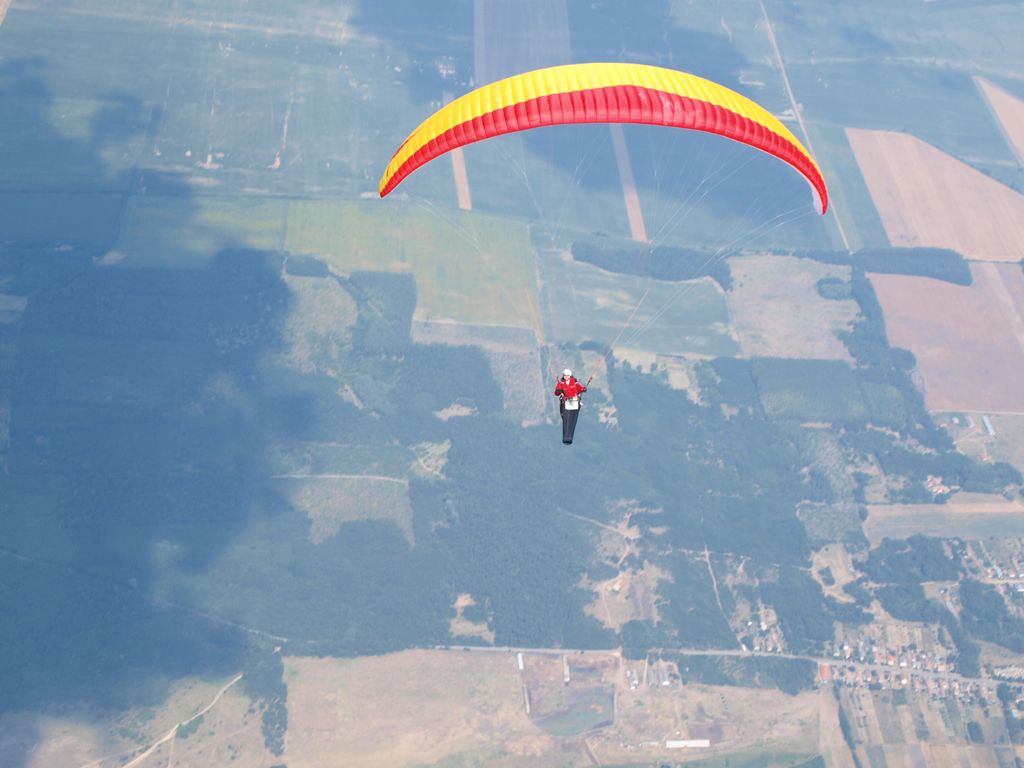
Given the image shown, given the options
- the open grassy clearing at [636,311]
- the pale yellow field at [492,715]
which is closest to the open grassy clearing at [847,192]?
the open grassy clearing at [636,311]

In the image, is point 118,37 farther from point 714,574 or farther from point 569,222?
point 714,574

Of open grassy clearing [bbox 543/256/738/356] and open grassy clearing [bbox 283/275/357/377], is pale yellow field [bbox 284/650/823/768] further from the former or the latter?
open grassy clearing [bbox 543/256/738/356]

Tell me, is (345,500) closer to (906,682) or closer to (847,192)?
(906,682)

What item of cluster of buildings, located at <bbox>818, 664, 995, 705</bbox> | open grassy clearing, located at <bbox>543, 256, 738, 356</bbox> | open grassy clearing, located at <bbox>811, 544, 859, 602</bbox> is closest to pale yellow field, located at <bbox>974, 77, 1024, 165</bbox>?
open grassy clearing, located at <bbox>543, 256, 738, 356</bbox>

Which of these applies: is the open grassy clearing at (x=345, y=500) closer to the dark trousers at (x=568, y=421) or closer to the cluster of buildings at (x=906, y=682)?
the cluster of buildings at (x=906, y=682)

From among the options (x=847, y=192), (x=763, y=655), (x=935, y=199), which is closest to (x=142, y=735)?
(x=763, y=655)

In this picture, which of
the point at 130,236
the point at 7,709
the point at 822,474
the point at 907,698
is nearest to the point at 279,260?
the point at 130,236
